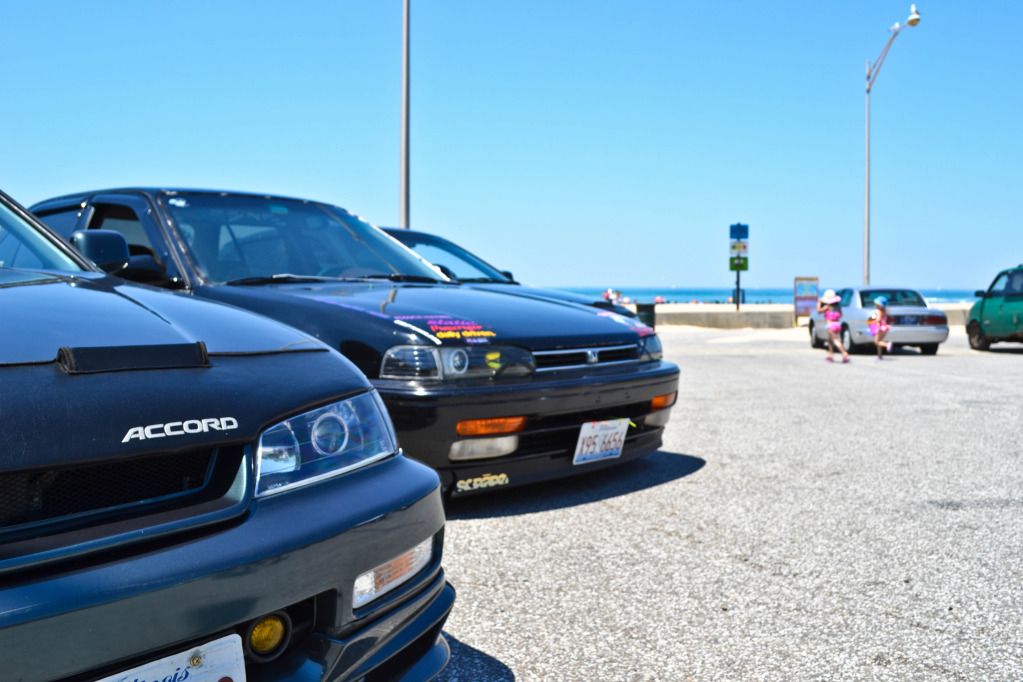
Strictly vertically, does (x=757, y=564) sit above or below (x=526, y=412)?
below

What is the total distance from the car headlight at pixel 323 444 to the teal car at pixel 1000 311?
15.7 m

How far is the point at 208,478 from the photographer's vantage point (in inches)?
57.4

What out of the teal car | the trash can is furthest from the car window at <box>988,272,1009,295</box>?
the trash can

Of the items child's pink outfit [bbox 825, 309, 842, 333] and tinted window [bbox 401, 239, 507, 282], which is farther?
child's pink outfit [bbox 825, 309, 842, 333]

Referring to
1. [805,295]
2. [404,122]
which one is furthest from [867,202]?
[404,122]

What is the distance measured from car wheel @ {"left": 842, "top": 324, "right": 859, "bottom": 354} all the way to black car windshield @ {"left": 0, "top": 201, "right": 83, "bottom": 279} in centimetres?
1480

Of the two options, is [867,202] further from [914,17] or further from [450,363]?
[450,363]

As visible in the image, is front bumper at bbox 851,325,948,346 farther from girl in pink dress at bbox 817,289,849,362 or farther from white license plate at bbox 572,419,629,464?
white license plate at bbox 572,419,629,464

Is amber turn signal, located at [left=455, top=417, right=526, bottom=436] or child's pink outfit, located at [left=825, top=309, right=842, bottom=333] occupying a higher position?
child's pink outfit, located at [left=825, top=309, right=842, bottom=333]

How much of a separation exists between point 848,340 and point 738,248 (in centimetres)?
1300

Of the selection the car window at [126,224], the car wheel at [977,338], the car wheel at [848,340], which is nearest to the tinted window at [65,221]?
the car window at [126,224]

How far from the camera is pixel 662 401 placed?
424 cm

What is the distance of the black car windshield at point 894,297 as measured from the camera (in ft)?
51.1

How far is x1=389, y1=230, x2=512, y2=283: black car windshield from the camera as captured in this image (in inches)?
241
